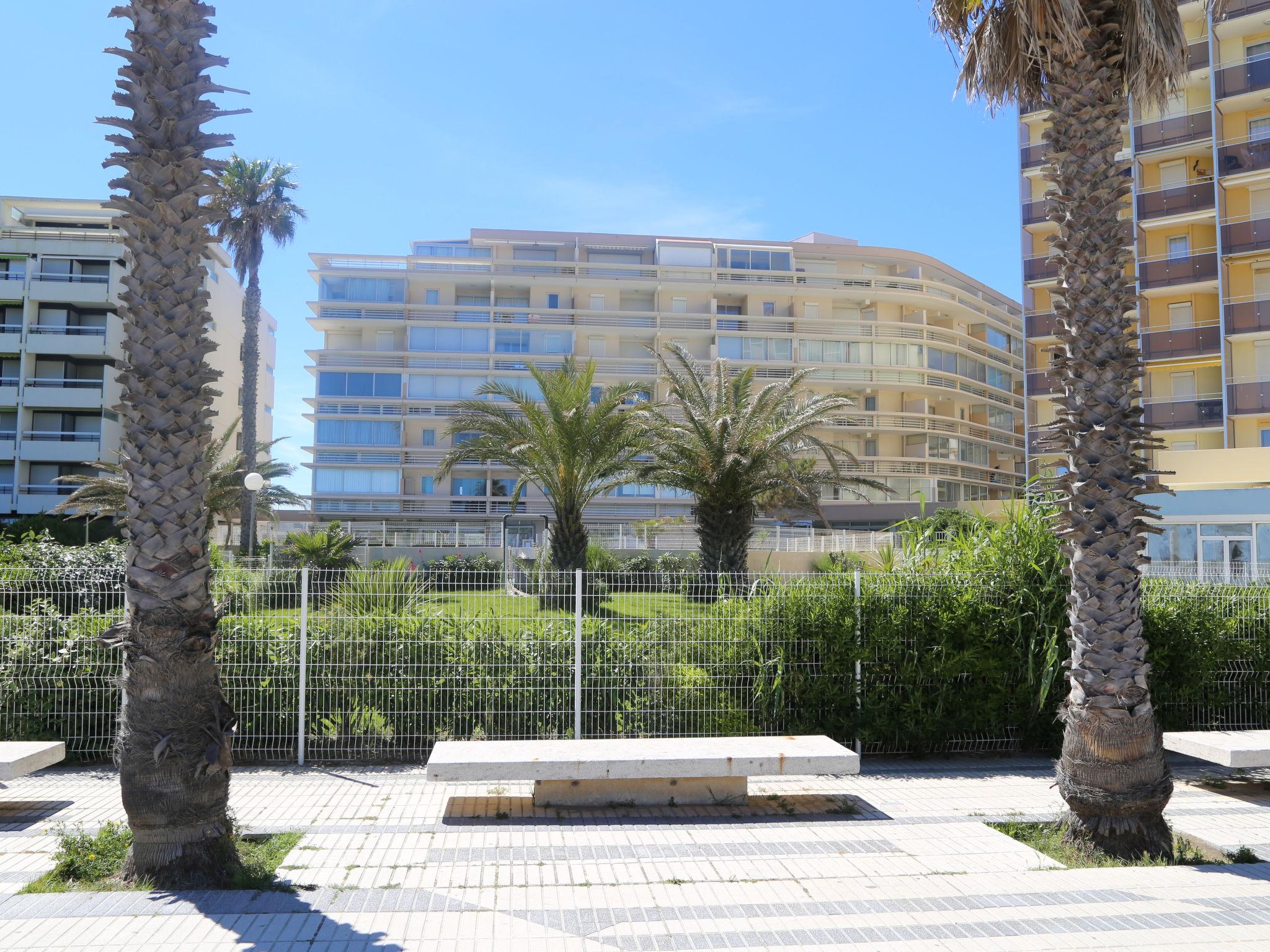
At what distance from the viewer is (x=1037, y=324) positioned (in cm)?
3781

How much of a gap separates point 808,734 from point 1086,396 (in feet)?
13.8

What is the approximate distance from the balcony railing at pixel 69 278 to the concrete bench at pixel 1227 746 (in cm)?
4719

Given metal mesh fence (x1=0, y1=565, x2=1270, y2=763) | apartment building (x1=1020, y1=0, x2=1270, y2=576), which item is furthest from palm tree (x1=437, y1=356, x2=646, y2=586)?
metal mesh fence (x1=0, y1=565, x2=1270, y2=763)

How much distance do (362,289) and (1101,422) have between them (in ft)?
192

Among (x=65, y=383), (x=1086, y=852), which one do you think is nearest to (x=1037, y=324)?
(x=1086, y=852)

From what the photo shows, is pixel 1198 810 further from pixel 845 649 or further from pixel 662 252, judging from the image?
pixel 662 252

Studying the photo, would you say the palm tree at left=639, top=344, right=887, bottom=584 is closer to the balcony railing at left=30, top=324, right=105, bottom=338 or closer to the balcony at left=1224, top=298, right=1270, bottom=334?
the balcony at left=1224, top=298, right=1270, bottom=334

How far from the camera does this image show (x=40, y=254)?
43906 mm

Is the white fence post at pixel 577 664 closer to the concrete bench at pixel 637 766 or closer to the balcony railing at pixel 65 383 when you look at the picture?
the concrete bench at pixel 637 766

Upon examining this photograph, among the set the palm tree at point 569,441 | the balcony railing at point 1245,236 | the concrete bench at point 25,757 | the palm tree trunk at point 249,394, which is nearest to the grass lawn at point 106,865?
the concrete bench at point 25,757

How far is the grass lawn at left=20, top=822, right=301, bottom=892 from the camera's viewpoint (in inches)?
224

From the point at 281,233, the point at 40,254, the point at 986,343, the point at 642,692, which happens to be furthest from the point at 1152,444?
the point at 986,343

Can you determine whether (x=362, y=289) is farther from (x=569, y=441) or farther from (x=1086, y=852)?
(x=1086, y=852)

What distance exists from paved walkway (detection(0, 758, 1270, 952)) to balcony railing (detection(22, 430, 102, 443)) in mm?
40242
